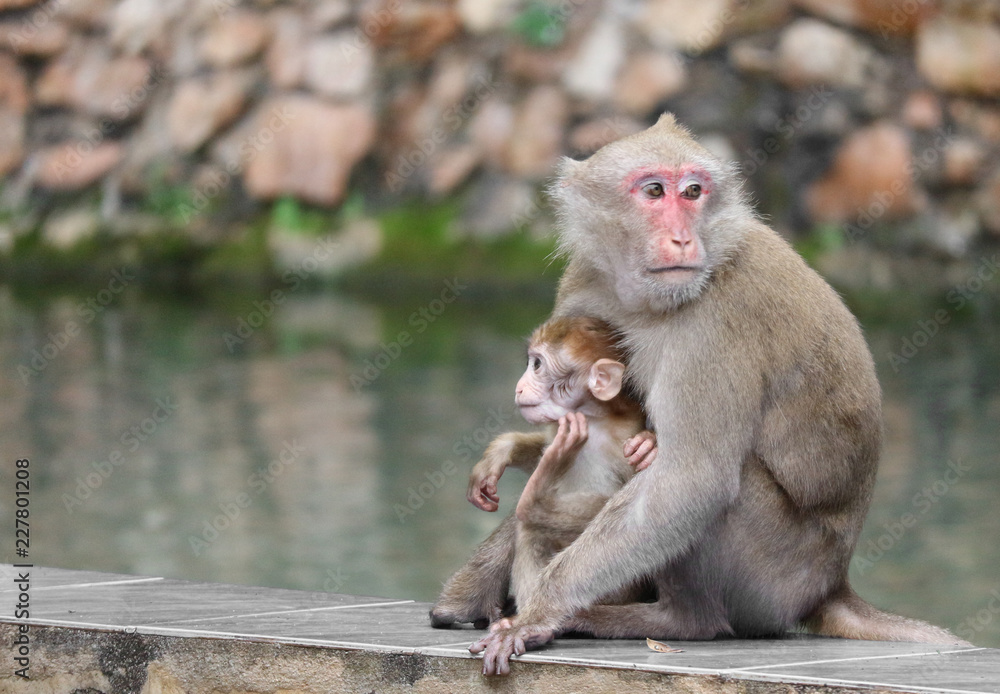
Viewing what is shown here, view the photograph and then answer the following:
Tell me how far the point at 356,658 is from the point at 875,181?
944cm

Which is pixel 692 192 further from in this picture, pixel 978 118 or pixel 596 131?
pixel 596 131

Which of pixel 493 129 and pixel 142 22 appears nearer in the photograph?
pixel 493 129

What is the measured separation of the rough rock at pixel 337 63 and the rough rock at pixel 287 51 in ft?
0.26

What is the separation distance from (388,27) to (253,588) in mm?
10567

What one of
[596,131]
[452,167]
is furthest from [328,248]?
[596,131]

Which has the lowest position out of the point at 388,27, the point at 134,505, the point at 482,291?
the point at 134,505

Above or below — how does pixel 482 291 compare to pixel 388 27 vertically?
below

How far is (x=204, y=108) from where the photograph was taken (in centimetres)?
1395

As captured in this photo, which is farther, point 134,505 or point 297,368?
point 297,368

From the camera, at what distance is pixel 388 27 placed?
13.5 meters

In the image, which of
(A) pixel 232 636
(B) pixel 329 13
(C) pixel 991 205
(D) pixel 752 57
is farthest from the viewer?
(B) pixel 329 13

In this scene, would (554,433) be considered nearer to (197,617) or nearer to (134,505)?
(197,617)

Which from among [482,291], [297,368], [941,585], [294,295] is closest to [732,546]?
[941,585]

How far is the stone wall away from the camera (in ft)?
37.5
